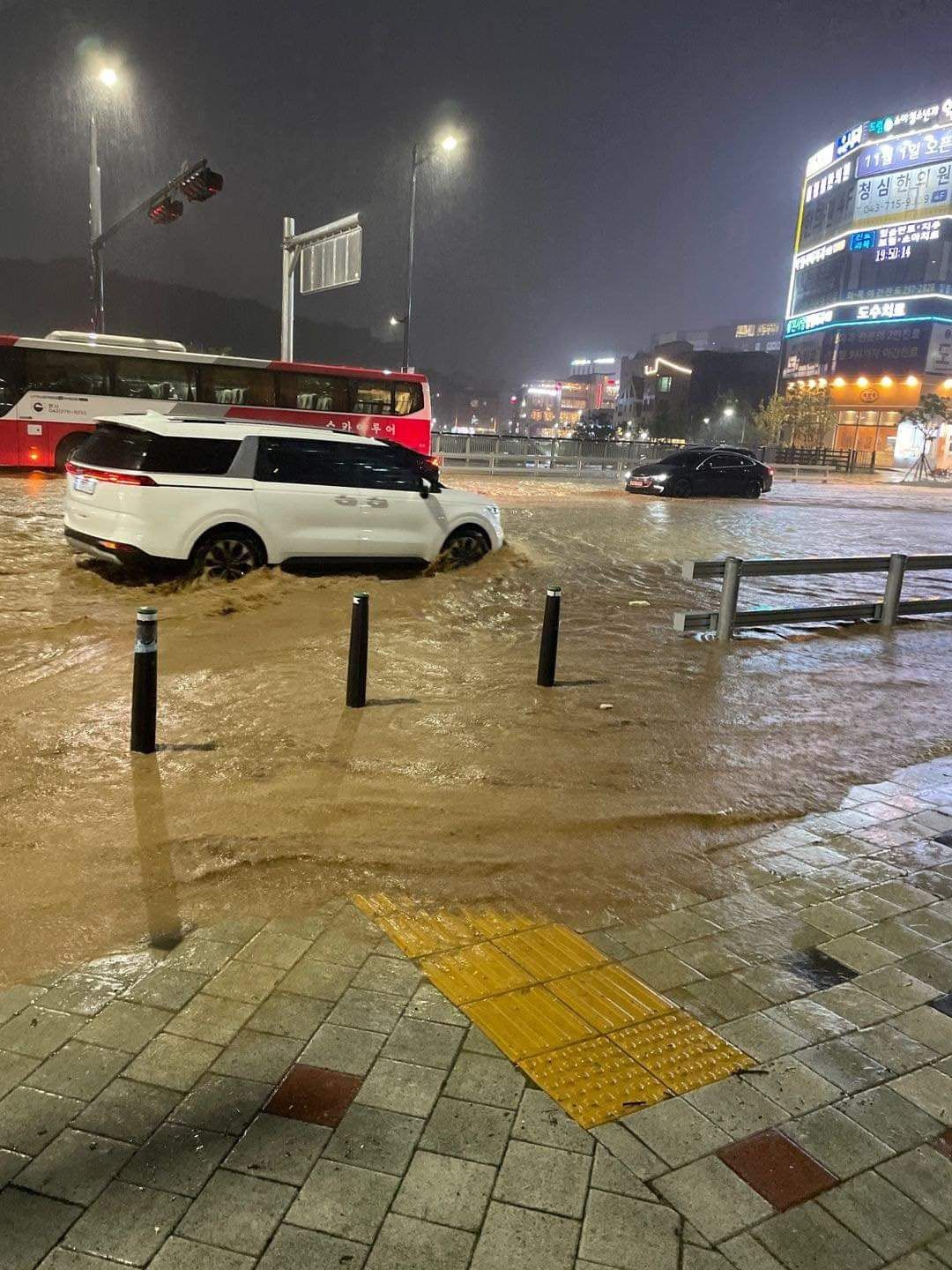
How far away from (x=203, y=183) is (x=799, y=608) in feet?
49.0

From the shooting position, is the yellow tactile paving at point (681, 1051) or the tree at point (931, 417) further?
the tree at point (931, 417)

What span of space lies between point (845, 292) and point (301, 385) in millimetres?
80212

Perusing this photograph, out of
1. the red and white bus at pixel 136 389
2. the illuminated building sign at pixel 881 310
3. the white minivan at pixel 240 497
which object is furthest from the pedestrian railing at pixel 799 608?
the illuminated building sign at pixel 881 310

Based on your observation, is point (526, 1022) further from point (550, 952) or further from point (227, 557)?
point (227, 557)

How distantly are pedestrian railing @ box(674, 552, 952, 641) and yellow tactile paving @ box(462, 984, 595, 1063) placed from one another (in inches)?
252

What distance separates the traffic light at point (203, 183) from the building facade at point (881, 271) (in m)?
67.8

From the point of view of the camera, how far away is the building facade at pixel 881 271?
262 feet

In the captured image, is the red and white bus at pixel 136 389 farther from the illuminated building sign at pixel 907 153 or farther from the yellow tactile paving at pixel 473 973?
the illuminated building sign at pixel 907 153

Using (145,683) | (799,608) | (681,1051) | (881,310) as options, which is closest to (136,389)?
(799,608)

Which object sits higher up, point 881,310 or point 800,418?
point 881,310

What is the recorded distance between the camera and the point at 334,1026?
10.3 ft

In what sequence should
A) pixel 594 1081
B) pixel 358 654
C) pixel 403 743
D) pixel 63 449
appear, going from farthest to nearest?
1. pixel 63 449
2. pixel 358 654
3. pixel 403 743
4. pixel 594 1081

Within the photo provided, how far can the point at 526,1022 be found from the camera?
3.23m

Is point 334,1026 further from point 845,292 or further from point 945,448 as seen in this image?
point 845,292
